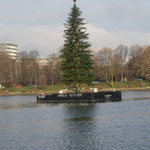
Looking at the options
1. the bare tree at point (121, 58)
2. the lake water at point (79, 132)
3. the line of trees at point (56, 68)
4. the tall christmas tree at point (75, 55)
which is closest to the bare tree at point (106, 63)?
the line of trees at point (56, 68)

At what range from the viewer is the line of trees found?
124 metres

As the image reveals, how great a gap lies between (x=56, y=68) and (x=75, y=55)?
206ft

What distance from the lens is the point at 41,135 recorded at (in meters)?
28.9

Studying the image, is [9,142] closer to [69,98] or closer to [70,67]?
[69,98]

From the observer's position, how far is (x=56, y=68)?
126 meters

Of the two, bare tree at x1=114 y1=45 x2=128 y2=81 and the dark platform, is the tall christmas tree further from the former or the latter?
bare tree at x1=114 y1=45 x2=128 y2=81

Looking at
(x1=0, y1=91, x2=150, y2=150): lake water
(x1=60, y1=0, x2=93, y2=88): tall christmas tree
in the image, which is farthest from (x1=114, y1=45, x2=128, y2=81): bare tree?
(x1=0, y1=91, x2=150, y2=150): lake water

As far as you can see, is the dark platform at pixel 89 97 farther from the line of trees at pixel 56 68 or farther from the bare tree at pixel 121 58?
the bare tree at pixel 121 58

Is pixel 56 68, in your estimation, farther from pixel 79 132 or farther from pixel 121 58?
pixel 79 132

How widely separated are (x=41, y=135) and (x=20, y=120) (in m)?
11.0

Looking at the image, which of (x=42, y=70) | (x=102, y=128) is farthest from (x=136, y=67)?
(x=102, y=128)

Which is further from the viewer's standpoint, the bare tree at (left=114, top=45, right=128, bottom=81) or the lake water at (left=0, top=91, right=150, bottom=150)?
the bare tree at (left=114, top=45, right=128, bottom=81)

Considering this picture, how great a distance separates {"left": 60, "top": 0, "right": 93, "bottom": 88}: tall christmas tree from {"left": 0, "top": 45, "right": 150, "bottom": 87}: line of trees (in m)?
53.2

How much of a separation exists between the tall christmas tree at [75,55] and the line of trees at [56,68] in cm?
5322
